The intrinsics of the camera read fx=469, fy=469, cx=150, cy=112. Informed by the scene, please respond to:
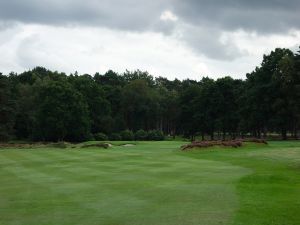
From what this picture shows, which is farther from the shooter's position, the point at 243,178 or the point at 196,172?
the point at 196,172

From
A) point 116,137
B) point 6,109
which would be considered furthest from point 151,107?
point 6,109

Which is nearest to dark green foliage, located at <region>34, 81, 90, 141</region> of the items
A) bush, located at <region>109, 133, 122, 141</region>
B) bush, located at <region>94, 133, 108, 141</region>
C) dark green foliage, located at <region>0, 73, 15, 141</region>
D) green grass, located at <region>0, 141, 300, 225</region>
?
bush, located at <region>94, 133, 108, 141</region>

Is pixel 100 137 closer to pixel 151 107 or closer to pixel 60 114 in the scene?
pixel 60 114

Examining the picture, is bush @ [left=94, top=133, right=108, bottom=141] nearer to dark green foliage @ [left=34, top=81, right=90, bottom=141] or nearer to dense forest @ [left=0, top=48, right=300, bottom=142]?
dense forest @ [left=0, top=48, right=300, bottom=142]

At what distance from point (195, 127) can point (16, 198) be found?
104447 mm

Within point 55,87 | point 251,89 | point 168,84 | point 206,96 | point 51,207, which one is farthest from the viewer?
point 168,84

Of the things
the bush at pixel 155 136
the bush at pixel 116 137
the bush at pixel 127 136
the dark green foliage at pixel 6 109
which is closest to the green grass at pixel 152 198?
Answer: the dark green foliage at pixel 6 109

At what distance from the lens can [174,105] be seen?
13950 cm

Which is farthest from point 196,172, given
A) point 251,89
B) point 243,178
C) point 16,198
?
point 251,89

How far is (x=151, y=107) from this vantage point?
132m

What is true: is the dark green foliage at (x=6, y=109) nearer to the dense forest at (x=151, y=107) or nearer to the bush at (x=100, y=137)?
the dense forest at (x=151, y=107)

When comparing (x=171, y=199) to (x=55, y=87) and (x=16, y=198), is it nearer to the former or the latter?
(x=16, y=198)

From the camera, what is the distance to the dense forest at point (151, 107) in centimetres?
9044

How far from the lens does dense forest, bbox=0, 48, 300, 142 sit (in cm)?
9044
